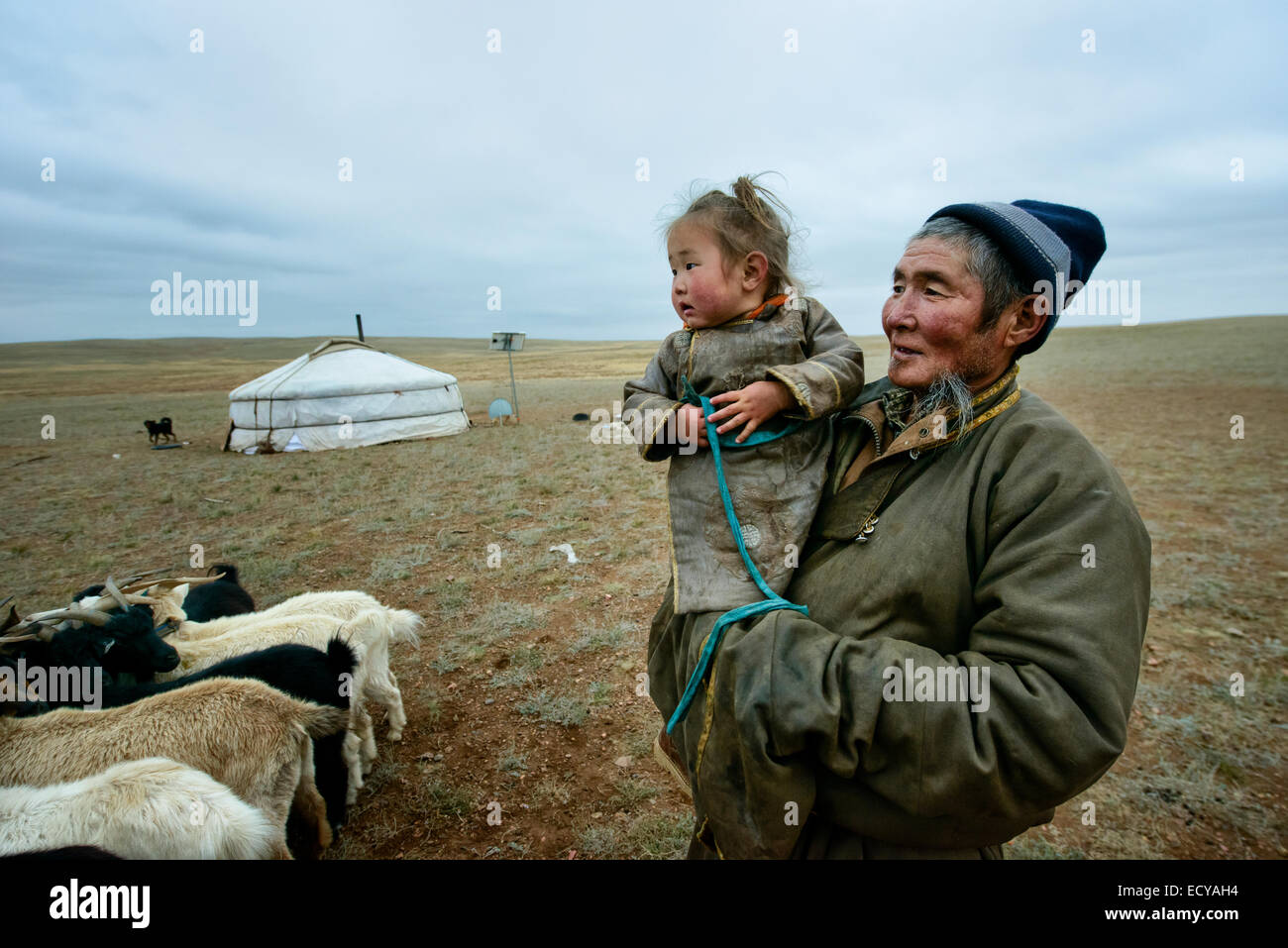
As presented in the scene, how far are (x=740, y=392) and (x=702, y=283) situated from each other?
410 mm

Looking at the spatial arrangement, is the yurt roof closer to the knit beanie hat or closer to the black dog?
the black dog

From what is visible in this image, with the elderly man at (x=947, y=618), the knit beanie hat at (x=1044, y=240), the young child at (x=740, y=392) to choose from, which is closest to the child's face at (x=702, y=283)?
the young child at (x=740, y=392)

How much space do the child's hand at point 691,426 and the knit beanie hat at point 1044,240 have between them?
0.82 meters

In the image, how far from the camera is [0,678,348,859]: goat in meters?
2.72

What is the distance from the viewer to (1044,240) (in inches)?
55.2

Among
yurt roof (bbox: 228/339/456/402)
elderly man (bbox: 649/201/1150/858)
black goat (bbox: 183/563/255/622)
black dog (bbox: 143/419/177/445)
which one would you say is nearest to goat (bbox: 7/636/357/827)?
black goat (bbox: 183/563/255/622)

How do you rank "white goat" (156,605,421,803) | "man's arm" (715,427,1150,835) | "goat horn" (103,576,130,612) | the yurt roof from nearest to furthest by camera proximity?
"man's arm" (715,427,1150,835), "goat horn" (103,576,130,612), "white goat" (156,605,421,803), the yurt roof

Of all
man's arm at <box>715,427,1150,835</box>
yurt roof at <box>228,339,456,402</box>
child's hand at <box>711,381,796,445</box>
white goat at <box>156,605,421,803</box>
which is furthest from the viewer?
yurt roof at <box>228,339,456,402</box>

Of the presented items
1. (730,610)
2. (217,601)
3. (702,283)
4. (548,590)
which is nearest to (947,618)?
(730,610)

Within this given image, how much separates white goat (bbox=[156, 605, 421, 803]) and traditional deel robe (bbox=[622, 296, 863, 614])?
2877mm

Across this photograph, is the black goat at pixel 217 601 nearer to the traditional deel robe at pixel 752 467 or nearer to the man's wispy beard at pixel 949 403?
the traditional deel robe at pixel 752 467

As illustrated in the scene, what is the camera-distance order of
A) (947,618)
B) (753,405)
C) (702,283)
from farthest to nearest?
1. (702,283)
2. (753,405)
3. (947,618)

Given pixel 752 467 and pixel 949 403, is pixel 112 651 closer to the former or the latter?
pixel 752 467
